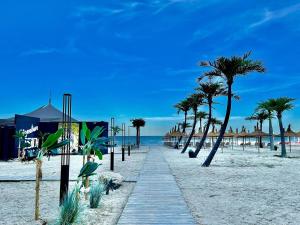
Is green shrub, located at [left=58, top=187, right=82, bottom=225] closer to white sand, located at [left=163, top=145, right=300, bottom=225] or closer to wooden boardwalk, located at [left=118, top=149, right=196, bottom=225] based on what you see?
wooden boardwalk, located at [left=118, top=149, right=196, bottom=225]

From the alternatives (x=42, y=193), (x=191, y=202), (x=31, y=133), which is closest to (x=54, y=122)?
(x=31, y=133)

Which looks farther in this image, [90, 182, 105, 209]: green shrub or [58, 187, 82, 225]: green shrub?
[90, 182, 105, 209]: green shrub

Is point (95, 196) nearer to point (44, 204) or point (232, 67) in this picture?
point (44, 204)

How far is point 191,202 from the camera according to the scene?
31.0 ft

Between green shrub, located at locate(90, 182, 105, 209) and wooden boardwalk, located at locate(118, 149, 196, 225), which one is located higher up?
green shrub, located at locate(90, 182, 105, 209)

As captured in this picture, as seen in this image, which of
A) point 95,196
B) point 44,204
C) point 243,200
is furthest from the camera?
point 243,200

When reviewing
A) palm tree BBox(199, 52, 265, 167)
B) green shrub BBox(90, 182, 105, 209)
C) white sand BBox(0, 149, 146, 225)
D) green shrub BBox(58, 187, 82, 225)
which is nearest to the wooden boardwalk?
white sand BBox(0, 149, 146, 225)

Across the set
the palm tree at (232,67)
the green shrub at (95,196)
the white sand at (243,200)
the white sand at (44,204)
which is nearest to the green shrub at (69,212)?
the white sand at (44,204)

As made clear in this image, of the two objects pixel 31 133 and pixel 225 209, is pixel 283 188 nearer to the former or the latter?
pixel 225 209

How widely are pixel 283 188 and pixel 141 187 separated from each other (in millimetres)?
4712

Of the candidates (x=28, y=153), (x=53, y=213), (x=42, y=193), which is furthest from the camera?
(x=28, y=153)

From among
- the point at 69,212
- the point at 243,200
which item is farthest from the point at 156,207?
the point at 243,200

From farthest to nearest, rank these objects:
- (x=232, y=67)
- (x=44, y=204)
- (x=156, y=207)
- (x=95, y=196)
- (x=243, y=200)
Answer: (x=232, y=67) → (x=243, y=200) → (x=44, y=204) → (x=95, y=196) → (x=156, y=207)

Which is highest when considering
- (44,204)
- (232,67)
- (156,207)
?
(232,67)
